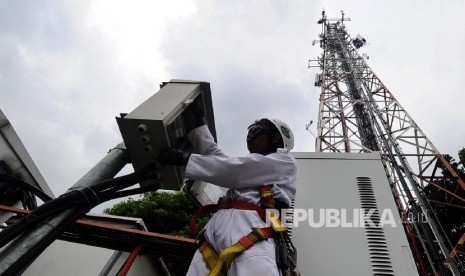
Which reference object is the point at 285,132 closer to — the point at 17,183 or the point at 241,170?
the point at 241,170

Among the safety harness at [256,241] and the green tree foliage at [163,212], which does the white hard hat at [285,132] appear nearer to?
the safety harness at [256,241]

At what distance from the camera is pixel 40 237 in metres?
1.41

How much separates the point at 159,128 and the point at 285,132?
147cm

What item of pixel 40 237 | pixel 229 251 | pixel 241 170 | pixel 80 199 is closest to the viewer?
pixel 40 237

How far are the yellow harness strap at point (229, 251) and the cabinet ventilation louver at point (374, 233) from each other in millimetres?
781

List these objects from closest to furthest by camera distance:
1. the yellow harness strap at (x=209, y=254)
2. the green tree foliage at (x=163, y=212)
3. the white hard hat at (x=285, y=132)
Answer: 1. the yellow harness strap at (x=209, y=254)
2. the white hard hat at (x=285, y=132)
3. the green tree foliage at (x=163, y=212)

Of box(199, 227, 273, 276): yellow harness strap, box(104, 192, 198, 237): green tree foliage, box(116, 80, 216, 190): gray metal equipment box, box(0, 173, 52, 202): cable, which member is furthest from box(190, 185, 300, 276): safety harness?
box(104, 192, 198, 237): green tree foliage

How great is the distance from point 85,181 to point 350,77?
Result: 11.7 m

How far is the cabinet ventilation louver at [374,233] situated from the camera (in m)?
2.30

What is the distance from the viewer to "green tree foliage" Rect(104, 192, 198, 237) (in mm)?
11625

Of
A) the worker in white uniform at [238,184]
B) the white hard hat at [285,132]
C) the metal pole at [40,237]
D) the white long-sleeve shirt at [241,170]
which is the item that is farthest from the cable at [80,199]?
the white hard hat at [285,132]

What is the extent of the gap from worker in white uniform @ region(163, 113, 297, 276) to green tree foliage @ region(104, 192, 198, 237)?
29.8 feet

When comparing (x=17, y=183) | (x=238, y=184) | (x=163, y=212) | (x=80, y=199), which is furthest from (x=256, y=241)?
(x=163, y=212)

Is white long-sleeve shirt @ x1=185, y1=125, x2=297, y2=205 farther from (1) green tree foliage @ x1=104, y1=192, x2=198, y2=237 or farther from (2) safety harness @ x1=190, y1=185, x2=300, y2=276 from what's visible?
(1) green tree foliage @ x1=104, y1=192, x2=198, y2=237
